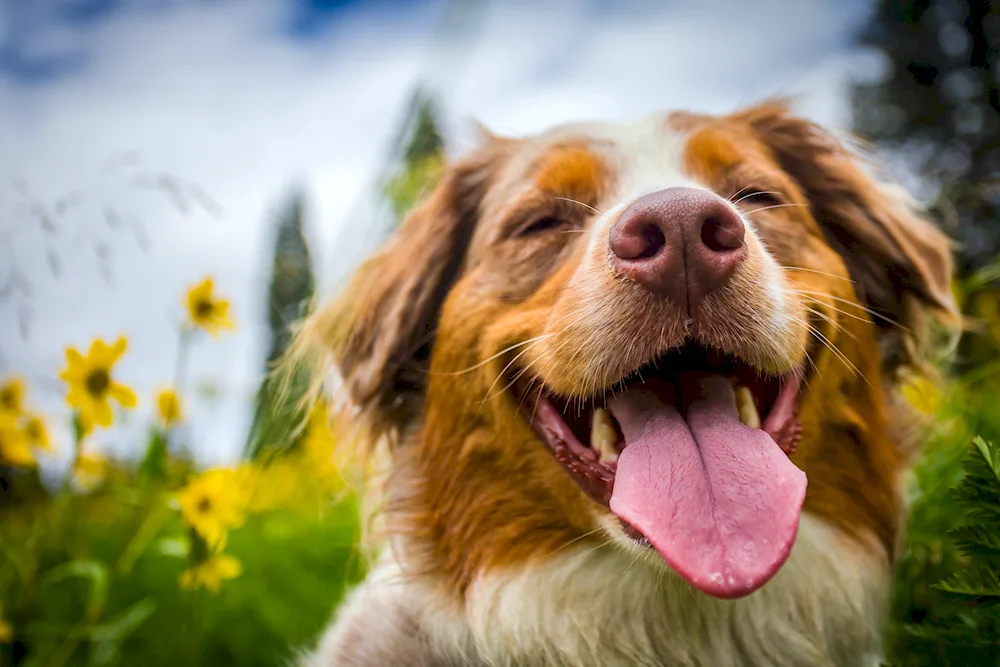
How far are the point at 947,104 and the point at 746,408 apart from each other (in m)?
1.77

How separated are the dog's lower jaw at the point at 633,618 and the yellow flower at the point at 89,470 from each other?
917mm

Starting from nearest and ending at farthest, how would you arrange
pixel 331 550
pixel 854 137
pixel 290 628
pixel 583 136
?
1. pixel 583 136
2. pixel 854 137
3. pixel 290 628
4. pixel 331 550

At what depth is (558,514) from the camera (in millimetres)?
2184

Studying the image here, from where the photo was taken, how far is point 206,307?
7.89 feet

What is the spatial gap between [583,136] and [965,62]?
4.48ft

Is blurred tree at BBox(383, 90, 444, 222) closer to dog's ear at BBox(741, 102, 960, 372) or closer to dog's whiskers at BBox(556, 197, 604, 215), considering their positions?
dog's whiskers at BBox(556, 197, 604, 215)

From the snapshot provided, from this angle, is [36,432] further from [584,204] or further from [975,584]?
[975,584]

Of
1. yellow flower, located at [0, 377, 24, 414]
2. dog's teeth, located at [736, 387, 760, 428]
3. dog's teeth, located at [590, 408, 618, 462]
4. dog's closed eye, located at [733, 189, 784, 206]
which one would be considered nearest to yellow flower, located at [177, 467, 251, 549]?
yellow flower, located at [0, 377, 24, 414]

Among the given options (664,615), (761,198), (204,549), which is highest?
(761,198)

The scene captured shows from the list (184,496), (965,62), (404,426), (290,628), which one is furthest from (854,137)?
(290,628)

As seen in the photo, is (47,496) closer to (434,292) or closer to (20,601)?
(20,601)

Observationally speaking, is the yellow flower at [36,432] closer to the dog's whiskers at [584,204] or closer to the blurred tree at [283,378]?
the blurred tree at [283,378]

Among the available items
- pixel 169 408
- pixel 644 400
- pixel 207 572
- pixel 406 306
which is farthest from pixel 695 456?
pixel 169 408

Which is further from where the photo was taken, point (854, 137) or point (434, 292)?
point (854, 137)
